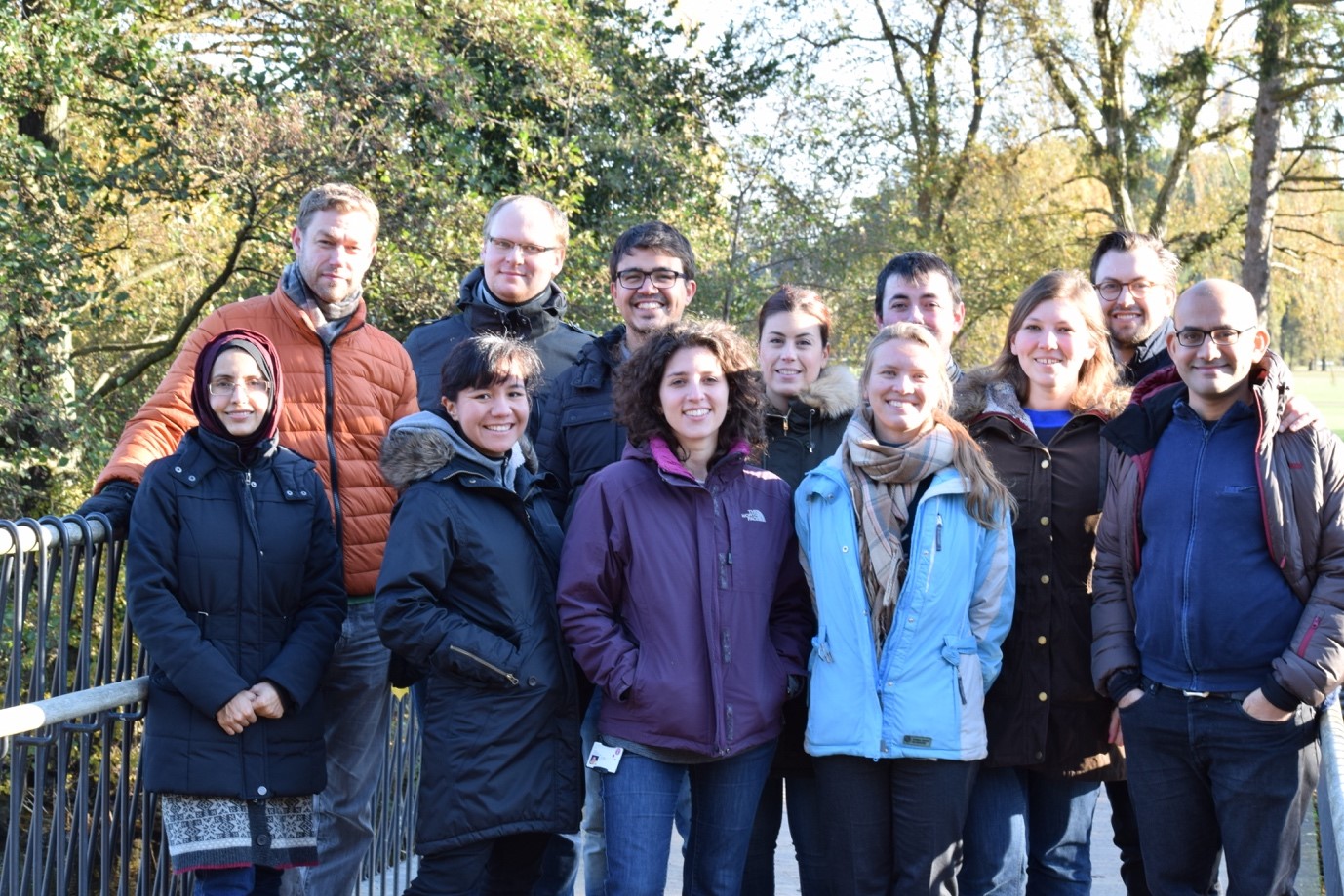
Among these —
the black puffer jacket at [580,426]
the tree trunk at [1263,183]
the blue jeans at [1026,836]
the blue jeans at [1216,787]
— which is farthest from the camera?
the tree trunk at [1263,183]

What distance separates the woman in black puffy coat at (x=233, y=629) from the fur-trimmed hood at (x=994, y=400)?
1920 millimetres

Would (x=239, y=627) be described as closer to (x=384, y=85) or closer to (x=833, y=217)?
(x=384, y=85)

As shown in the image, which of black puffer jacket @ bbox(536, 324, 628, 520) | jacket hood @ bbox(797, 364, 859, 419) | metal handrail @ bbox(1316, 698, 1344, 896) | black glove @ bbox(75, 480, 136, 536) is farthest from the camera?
black puffer jacket @ bbox(536, 324, 628, 520)

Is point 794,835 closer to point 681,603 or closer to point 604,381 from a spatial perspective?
point 681,603

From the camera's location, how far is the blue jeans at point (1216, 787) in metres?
3.29

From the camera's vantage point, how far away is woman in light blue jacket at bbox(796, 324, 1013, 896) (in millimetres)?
3449

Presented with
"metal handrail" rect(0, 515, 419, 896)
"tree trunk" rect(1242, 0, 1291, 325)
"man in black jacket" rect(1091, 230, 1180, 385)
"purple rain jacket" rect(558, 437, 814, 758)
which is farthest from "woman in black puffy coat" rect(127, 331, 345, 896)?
"tree trunk" rect(1242, 0, 1291, 325)

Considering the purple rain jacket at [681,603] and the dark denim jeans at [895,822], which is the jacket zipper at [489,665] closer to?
the purple rain jacket at [681,603]

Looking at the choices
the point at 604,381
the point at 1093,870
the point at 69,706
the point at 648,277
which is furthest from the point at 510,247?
the point at 1093,870

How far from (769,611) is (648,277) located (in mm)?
1318

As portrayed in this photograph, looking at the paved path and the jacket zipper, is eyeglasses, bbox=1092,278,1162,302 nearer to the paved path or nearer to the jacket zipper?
the paved path

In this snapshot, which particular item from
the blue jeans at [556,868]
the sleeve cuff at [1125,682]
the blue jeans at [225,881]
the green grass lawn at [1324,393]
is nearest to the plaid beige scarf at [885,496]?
the sleeve cuff at [1125,682]

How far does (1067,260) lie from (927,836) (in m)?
15.2

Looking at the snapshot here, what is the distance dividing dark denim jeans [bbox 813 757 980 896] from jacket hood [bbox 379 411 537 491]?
131 centimetres
